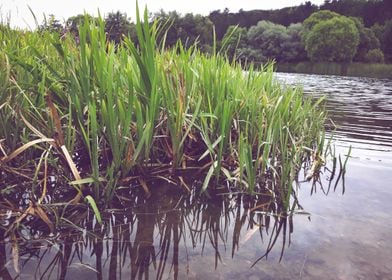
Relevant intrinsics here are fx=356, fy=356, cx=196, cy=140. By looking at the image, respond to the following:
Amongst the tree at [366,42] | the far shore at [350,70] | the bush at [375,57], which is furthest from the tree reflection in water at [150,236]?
the tree at [366,42]

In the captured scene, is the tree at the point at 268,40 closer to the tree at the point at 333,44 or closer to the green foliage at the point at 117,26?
the tree at the point at 333,44

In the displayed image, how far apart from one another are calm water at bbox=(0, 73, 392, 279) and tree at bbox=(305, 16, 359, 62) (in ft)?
224

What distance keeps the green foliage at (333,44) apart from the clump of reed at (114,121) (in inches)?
2675

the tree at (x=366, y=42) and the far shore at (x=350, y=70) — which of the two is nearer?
the far shore at (x=350, y=70)

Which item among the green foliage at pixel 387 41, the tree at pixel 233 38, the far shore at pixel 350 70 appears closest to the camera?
the tree at pixel 233 38

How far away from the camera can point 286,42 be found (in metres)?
68.1

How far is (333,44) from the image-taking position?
6519cm

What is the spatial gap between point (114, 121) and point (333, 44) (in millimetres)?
70287

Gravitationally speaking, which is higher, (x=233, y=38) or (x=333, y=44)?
(x=233, y=38)

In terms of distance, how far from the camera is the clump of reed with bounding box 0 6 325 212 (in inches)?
81.8

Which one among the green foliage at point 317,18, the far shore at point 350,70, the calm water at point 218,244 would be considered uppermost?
the green foliage at point 317,18

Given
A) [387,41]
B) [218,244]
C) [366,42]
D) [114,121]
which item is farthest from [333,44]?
[218,244]

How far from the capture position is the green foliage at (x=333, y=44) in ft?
215

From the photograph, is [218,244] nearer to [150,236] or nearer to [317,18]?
[150,236]
